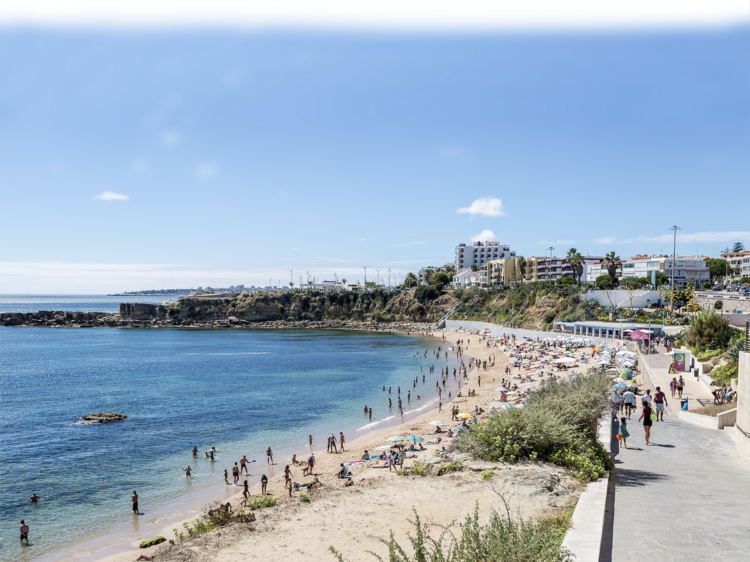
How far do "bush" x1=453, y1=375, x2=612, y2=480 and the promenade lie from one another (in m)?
0.76

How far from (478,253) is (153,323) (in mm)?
99335

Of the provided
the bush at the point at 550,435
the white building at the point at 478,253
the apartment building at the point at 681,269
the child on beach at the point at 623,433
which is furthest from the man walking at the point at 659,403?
the white building at the point at 478,253

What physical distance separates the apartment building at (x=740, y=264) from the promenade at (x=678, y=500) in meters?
107

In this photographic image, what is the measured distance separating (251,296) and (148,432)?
109 metres

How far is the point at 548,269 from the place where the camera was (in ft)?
403

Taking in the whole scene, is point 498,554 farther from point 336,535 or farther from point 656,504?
point 336,535

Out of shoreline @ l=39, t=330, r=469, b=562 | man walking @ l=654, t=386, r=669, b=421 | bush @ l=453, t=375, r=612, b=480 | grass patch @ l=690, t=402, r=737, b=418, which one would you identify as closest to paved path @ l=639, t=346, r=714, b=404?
grass patch @ l=690, t=402, r=737, b=418

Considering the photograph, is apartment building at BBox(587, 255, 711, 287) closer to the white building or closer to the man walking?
the white building

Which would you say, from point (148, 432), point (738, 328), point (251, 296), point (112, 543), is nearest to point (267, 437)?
point (148, 432)

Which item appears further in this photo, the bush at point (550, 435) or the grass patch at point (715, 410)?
the grass patch at point (715, 410)

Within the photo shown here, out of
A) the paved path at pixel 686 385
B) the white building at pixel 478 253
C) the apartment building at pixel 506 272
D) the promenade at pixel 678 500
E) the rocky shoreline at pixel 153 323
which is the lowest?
the rocky shoreline at pixel 153 323

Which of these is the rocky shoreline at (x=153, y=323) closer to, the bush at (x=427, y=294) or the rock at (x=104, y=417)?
the bush at (x=427, y=294)

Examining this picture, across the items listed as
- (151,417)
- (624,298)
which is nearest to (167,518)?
(151,417)

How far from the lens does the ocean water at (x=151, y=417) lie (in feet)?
63.5
